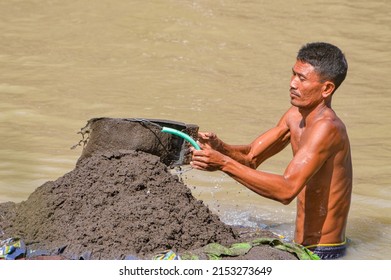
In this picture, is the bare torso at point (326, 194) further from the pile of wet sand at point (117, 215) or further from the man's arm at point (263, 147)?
the pile of wet sand at point (117, 215)

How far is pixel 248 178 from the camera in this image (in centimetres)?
441

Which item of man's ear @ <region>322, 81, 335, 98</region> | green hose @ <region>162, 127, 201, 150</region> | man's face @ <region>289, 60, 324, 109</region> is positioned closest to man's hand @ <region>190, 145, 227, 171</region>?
green hose @ <region>162, 127, 201, 150</region>

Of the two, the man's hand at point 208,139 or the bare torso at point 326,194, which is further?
the man's hand at point 208,139

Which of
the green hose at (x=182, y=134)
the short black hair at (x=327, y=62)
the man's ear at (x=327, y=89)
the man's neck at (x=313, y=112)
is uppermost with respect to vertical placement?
the short black hair at (x=327, y=62)

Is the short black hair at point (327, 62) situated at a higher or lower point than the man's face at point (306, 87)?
higher

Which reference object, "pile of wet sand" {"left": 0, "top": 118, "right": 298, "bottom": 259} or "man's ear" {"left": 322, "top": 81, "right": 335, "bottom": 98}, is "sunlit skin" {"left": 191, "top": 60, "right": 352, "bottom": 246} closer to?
"man's ear" {"left": 322, "top": 81, "right": 335, "bottom": 98}

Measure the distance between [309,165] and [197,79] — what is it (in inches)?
203

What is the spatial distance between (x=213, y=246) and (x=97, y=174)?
0.87 m

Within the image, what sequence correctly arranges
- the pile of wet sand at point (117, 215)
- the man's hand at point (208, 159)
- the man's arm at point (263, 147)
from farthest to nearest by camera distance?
the man's arm at point (263, 147) → the man's hand at point (208, 159) → the pile of wet sand at point (117, 215)

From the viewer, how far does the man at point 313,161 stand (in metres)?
4.42

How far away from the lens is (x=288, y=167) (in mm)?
4496

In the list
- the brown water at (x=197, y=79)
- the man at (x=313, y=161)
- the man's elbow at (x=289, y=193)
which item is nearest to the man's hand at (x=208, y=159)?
the man at (x=313, y=161)

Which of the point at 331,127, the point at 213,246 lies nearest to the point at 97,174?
the point at 213,246

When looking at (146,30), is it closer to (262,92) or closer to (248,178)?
(262,92)
